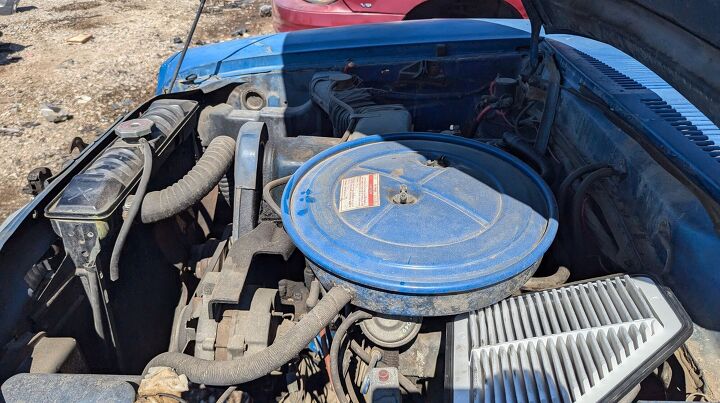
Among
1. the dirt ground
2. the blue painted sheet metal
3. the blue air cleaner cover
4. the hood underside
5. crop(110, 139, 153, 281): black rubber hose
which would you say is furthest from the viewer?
the dirt ground

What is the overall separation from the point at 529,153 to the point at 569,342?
0.81 metres

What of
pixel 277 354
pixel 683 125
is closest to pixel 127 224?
pixel 277 354

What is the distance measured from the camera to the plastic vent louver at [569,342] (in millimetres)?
982

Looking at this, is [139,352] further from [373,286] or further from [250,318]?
[373,286]

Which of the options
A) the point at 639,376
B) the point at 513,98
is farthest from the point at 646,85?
the point at 639,376

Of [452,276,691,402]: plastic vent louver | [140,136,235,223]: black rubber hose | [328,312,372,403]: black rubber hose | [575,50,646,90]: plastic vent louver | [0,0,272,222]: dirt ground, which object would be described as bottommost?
[0,0,272,222]: dirt ground

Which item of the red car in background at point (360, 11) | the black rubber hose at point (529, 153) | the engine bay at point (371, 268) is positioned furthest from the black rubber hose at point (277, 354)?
the red car in background at point (360, 11)

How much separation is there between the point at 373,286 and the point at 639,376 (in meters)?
0.57

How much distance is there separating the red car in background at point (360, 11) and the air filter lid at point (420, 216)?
2.14 meters

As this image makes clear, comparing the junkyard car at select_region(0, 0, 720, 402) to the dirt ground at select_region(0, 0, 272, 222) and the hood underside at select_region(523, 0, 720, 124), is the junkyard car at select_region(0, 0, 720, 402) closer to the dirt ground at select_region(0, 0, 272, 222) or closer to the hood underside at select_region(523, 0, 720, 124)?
the hood underside at select_region(523, 0, 720, 124)

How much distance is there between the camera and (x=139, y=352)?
1.75 metres

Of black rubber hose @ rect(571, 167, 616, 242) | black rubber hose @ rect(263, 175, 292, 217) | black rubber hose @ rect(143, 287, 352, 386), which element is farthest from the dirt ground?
black rubber hose @ rect(571, 167, 616, 242)

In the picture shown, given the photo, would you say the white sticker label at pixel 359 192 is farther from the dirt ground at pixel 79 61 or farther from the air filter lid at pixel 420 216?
the dirt ground at pixel 79 61

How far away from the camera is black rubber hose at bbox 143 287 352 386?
1.25m
